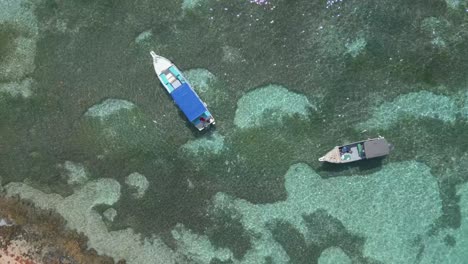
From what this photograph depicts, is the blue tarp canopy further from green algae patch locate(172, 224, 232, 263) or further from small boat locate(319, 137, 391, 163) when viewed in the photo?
small boat locate(319, 137, 391, 163)

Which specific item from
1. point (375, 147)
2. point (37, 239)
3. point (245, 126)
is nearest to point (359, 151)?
point (375, 147)

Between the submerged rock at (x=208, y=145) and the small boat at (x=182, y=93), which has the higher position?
the small boat at (x=182, y=93)

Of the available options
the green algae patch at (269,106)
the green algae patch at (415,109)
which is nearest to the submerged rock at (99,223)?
the green algae patch at (269,106)

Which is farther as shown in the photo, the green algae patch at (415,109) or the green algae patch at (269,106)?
the green algae patch at (269,106)

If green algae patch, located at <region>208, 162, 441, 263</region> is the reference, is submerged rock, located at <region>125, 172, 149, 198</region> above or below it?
above

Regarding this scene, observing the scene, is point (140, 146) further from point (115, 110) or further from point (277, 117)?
point (277, 117)

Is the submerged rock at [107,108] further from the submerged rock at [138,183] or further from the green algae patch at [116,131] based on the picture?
the submerged rock at [138,183]

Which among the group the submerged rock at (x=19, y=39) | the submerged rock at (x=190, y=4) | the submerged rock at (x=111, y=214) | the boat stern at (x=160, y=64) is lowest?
the submerged rock at (x=111, y=214)

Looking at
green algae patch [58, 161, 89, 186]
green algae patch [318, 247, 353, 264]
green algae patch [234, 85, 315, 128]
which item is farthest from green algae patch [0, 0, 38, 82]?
green algae patch [318, 247, 353, 264]
